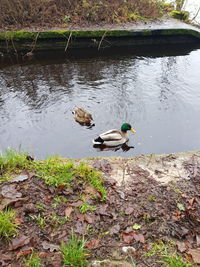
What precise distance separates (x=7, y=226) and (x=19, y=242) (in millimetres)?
205

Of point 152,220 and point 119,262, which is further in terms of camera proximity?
point 152,220

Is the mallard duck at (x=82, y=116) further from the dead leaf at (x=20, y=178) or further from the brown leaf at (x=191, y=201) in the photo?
the brown leaf at (x=191, y=201)

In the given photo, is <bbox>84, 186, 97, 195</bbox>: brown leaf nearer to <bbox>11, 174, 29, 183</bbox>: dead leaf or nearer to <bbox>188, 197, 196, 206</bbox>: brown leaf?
<bbox>11, 174, 29, 183</bbox>: dead leaf

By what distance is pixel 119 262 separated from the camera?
8.05 feet

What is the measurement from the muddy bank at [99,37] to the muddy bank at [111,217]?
8716 mm

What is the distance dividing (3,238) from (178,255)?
183cm

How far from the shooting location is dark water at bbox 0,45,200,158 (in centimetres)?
609

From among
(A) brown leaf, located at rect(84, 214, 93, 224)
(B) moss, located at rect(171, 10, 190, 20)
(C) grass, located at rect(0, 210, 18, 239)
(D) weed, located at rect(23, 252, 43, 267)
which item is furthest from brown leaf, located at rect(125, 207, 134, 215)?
(B) moss, located at rect(171, 10, 190, 20)

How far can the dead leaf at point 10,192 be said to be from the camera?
3.07 m

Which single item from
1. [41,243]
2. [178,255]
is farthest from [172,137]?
[41,243]

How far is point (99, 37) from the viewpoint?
11.5 metres

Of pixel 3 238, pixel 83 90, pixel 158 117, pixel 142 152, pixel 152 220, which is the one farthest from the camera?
pixel 83 90

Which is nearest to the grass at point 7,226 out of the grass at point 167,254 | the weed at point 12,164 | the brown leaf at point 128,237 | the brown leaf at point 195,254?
the weed at point 12,164

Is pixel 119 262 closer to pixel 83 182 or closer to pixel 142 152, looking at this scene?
pixel 83 182
